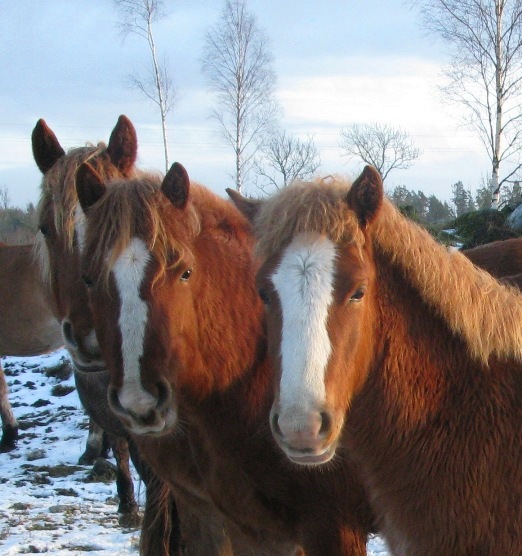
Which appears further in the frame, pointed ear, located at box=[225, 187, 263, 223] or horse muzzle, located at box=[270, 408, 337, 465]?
pointed ear, located at box=[225, 187, 263, 223]

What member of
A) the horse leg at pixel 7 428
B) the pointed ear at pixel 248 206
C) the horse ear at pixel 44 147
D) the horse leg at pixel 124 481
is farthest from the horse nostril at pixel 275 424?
the horse leg at pixel 7 428

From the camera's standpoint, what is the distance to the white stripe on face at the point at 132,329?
2.84m

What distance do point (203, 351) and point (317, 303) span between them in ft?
Answer: 2.93

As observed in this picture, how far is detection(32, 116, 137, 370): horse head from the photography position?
3.50m

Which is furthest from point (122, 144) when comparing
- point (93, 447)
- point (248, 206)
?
point (93, 447)

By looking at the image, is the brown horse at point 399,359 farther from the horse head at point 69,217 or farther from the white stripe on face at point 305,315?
the horse head at point 69,217

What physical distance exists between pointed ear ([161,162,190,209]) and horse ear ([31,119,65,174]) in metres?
1.14

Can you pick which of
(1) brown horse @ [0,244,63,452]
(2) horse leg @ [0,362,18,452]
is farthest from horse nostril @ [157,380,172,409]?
(2) horse leg @ [0,362,18,452]

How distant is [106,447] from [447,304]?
6144 millimetres

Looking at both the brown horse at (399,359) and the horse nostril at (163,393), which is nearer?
the brown horse at (399,359)

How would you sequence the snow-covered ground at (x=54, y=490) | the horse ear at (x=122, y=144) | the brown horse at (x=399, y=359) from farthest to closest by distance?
the snow-covered ground at (x=54, y=490) → the horse ear at (x=122, y=144) → the brown horse at (x=399, y=359)

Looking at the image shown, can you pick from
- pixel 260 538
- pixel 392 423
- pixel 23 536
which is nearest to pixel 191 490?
pixel 260 538

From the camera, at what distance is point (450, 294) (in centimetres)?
282

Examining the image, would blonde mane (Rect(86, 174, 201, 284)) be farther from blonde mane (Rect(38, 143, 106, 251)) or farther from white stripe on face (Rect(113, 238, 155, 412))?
blonde mane (Rect(38, 143, 106, 251))
